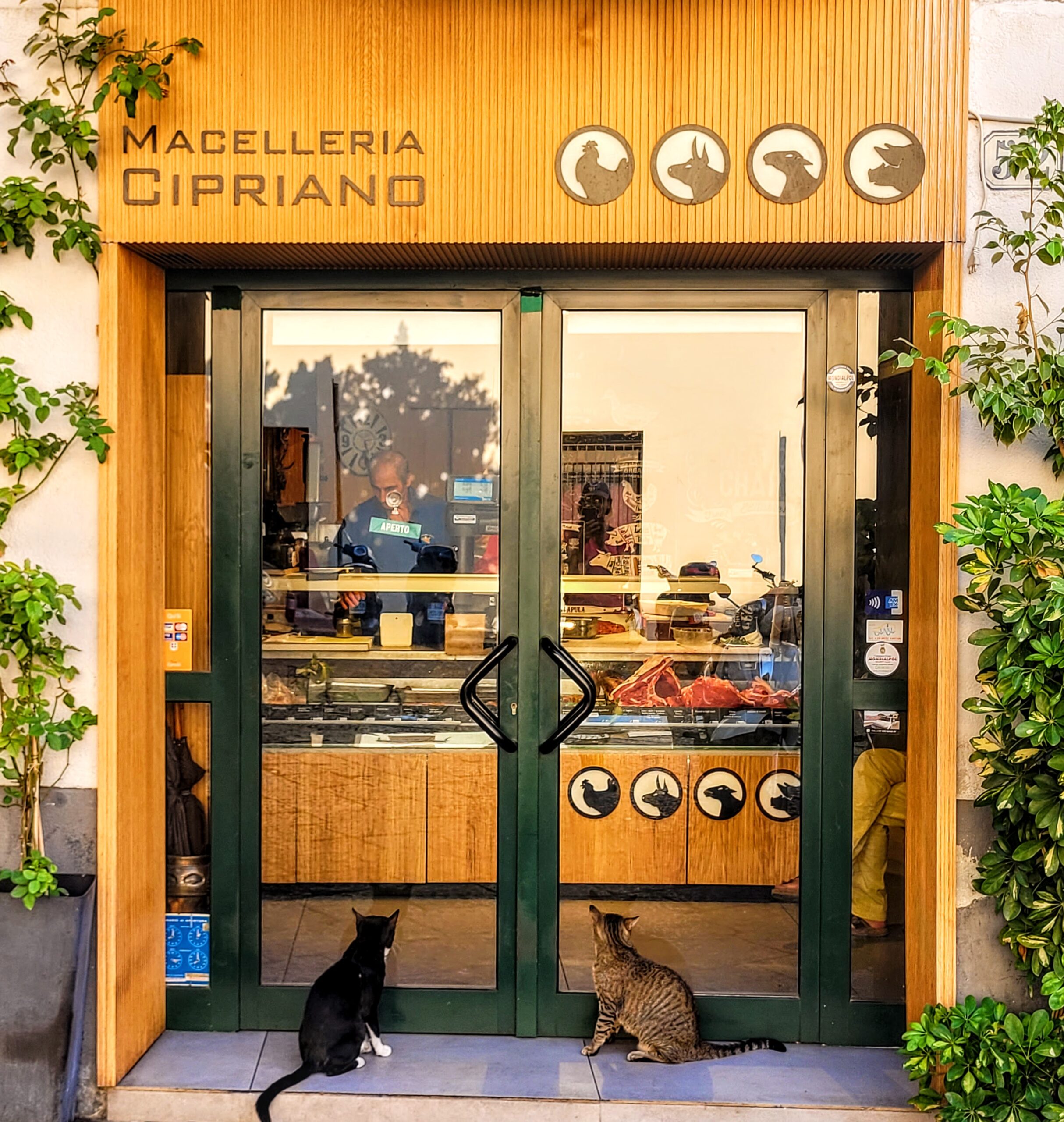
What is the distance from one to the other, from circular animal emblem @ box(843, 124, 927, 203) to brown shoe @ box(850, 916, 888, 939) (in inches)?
90.0

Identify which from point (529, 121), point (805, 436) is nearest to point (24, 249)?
point (529, 121)

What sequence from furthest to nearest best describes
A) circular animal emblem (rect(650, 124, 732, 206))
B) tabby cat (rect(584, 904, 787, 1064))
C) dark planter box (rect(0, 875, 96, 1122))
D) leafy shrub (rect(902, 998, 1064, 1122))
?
1. tabby cat (rect(584, 904, 787, 1064))
2. circular animal emblem (rect(650, 124, 732, 206))
3. dark planter box (rect(0, 875, 96, 1122))
4. leafy shrub (rect(902, 998, 1064, 1122))

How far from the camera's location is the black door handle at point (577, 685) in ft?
10.4

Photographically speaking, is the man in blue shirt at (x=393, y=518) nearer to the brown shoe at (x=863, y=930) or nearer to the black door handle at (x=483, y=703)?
the black door handle at (x=483, y=703)

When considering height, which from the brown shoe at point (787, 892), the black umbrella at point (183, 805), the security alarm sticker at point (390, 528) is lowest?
the brown shoe at point (787, 892)

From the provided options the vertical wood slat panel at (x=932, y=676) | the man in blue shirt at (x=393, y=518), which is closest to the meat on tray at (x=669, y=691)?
the vertical wood slat panel at (x=932, y=676)

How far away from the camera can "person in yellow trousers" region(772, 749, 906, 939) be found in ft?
10.6

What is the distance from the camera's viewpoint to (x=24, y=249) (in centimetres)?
294

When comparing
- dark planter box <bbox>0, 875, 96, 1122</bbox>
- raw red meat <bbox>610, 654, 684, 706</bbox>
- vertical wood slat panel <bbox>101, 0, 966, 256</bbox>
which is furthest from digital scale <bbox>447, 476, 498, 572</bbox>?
dark planter box <bbox>0, 875, 96, 1122</bbox>

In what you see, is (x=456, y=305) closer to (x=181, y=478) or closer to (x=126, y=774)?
(x=181, y=478)

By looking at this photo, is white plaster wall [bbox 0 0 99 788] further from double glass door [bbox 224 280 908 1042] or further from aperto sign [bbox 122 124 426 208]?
double glass door [bbox 224 280 908 1042]

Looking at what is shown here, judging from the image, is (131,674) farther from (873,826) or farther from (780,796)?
(873,826)

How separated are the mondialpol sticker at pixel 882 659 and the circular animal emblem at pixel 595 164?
5.48ft

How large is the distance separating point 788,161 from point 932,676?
1608 millimetres
